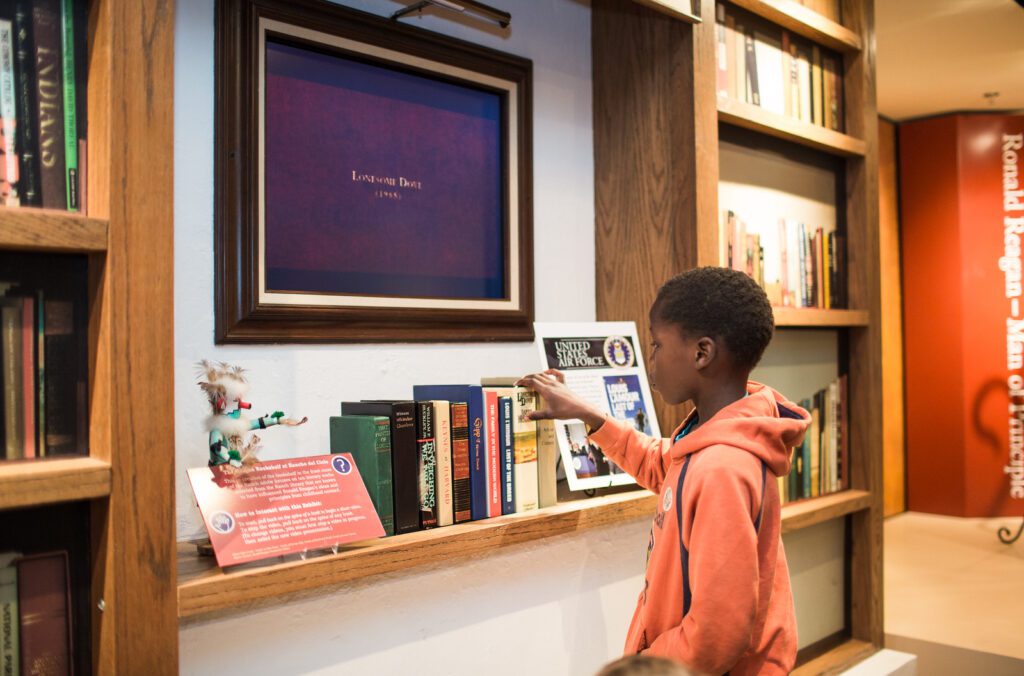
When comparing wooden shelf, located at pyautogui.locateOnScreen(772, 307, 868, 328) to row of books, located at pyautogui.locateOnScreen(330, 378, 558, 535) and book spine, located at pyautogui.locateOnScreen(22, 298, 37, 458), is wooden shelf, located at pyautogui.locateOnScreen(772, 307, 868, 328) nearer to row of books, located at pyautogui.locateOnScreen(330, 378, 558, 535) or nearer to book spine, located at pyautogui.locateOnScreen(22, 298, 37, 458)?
row of books, located at pyautogui.locateOnScreen(330, 378, 558, 535)

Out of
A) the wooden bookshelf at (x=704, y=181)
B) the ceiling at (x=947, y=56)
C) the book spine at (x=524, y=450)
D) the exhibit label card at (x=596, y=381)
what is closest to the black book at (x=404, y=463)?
the book spine at (x=524, y=450)

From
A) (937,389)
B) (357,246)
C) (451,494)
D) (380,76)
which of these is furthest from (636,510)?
(937,389)

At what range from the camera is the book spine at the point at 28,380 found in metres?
1.07

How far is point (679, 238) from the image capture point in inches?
80.5

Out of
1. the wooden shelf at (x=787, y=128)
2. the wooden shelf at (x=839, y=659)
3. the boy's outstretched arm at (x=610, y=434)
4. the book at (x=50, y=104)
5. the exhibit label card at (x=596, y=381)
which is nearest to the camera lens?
the book at (x=50, y=104)

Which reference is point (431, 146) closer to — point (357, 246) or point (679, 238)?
point (357, 246)

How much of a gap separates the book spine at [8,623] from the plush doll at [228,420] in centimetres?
30

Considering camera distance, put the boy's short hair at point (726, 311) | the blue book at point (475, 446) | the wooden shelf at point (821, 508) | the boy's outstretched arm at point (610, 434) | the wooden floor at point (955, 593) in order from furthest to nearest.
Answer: the wooden floor at point (955, 593) < the wooden shelf at point (821, 508) < the boy's outstretched arm at point (610, 434) < the blue book at point (475, 446) < the boy's short hair at point (726, 311)

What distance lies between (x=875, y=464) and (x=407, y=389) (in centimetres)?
167

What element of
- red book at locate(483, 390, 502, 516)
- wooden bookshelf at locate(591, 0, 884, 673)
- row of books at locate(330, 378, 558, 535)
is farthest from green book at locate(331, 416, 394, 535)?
wooden bookshelf at locate(591, 0, 884, 673)

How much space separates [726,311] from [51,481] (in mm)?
1017

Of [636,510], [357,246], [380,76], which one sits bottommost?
[636,510]

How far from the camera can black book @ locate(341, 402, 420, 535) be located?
4.75 feet

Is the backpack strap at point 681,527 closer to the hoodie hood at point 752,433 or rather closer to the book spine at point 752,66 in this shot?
the hoodie hood at point 752,433
